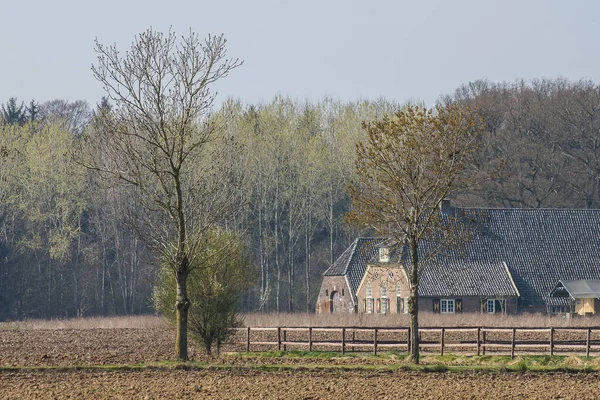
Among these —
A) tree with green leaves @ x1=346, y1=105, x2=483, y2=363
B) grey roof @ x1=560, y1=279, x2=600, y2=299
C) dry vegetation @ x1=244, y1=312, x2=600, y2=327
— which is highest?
tree with green leaves @ x1=346, y1=105, x2=483, y2=363

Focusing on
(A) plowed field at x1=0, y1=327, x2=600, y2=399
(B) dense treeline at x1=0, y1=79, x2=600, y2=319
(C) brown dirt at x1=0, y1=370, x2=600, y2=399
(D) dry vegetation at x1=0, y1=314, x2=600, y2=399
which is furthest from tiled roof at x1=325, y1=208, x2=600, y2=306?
(C) brown dirt at x1=0, y1=370, x2=600, y2=399

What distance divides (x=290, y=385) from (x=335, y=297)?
51392 mm

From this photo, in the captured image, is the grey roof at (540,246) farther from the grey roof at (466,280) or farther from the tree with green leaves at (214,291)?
the tree with green leaves at (214,291)

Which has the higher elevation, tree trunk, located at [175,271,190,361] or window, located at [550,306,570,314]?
tree trunk, located at [175,271,190,361]

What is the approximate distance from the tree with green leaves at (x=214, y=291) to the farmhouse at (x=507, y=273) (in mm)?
27915

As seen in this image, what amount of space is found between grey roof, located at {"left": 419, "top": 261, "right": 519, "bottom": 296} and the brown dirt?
3753 cm

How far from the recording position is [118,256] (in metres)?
79.6

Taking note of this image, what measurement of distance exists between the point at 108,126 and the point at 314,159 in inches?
1886

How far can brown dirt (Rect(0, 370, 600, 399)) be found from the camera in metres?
22.0

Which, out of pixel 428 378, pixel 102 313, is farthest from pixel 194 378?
pixel 102 313

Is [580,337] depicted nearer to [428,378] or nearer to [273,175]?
[428,378]

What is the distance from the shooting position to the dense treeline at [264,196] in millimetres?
76812

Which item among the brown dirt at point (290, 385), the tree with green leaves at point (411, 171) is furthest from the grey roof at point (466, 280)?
the brown dirt at point (290, 385)

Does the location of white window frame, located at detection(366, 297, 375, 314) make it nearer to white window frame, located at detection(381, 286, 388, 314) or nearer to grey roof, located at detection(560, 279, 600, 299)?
white window frame, located at detection(381, 286, 388, 314)
